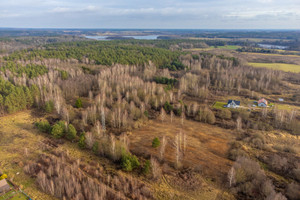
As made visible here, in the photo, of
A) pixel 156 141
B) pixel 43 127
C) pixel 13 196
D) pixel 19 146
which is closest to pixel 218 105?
pixel 156 141

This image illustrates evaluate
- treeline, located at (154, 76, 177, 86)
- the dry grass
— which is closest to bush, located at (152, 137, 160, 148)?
the dry grass

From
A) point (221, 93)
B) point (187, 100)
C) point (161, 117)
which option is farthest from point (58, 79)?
point (221, 93)

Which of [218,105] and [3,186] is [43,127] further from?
[218,105]

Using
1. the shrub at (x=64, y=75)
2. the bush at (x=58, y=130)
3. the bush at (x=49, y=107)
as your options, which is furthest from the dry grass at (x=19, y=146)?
the shrub at (x=64, y=75)

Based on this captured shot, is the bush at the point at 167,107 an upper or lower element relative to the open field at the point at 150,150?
upper

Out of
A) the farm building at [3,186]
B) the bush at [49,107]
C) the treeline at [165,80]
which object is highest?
the treeline at [165,80]

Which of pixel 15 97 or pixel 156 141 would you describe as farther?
pixel 15 97

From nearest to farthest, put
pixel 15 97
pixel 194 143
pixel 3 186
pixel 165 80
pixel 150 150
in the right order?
pixel 3 186 < pixel 150 150 < pixel 194 143 < pixel 15 97 < pixel 165 80

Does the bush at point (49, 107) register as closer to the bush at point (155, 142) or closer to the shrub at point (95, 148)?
the shrub at point (95, 148)
